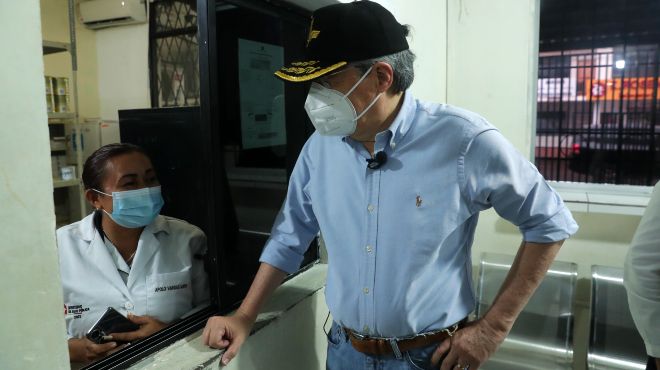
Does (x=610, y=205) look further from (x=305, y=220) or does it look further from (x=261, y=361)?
(x=261, y=361)

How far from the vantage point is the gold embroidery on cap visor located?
1.07 m

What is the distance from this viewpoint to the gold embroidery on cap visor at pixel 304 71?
107 cm

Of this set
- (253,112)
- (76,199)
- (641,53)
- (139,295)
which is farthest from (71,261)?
(641,53)

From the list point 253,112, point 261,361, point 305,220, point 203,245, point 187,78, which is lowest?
point 261,361

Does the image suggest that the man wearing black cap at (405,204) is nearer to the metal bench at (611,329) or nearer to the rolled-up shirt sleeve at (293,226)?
the rolled-up shirt sleeve at (293,226)

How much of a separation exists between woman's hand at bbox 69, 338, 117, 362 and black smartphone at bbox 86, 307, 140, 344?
0.02 meters

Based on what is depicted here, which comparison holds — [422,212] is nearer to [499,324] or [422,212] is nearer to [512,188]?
[512,188]

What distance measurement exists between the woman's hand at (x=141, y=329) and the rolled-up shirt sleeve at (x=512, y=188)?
98 centimetres

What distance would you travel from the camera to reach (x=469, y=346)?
1.13 m

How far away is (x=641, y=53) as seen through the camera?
257 cm

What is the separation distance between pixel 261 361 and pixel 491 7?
7.82ft

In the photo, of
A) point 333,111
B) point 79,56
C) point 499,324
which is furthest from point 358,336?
point 79,56

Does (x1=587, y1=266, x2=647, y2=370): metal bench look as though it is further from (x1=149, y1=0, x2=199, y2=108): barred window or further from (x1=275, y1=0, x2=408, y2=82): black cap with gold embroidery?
(x1=149, y1=0, x2=199, y2=108): barred window

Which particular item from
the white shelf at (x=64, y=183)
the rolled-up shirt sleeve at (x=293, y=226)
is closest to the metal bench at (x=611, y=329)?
the rolled-up shirt sleeve at (x=293, y=226)
